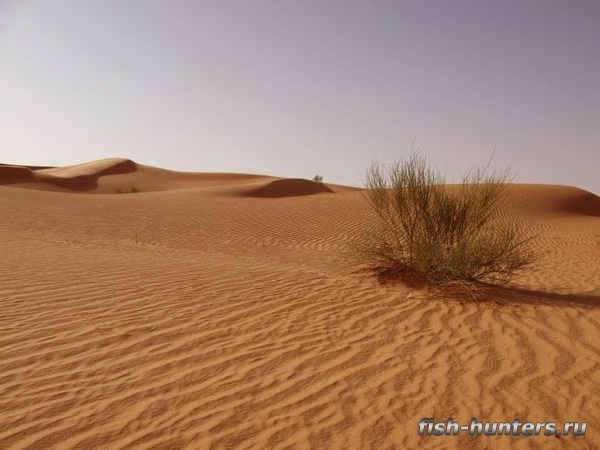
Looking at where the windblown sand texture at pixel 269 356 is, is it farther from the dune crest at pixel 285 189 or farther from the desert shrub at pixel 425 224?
the dune crest at pixel 285 189

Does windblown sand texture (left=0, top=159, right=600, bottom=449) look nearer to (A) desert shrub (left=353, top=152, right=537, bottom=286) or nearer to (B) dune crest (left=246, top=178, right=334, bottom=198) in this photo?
(A) desert shrub (left=353, top=152, right=537, bottom=286)

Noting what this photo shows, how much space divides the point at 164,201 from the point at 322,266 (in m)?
15.6

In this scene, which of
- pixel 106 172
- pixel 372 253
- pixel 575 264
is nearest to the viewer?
pixel 372 253

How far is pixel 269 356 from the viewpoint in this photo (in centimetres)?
421

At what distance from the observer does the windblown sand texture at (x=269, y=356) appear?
309cm

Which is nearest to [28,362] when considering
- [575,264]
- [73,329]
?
[73,329]

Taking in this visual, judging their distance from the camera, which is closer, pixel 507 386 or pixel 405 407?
pixel 405 407

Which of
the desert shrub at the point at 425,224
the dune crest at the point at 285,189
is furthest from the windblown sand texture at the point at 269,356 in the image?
the dune crest at the point at 285,189

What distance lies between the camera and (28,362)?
152 inches

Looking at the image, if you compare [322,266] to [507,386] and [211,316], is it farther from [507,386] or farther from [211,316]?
[507,386]

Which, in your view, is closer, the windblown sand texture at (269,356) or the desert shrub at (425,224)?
the windblown sand texture at (269,356)

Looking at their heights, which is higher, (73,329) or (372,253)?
(372,253)

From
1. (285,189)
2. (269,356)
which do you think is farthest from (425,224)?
(285,189)

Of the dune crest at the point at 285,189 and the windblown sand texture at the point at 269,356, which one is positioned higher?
the dune crest at the point at 285,189
